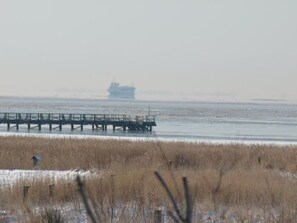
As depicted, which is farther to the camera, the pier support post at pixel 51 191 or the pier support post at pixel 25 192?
the pier support post at pixel 51 191

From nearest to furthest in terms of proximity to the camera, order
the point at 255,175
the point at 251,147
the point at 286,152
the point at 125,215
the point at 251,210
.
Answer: the point at 125,215
the point at 251,210
the point at 255,175
the point at 286,152
the point at 251,147

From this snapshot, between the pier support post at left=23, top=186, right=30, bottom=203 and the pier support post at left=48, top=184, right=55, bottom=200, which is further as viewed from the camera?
the pier support post at left=48, top=184, right=55, bottom=200

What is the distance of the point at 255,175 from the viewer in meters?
16.1

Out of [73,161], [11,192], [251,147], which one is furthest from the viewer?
[251,147]

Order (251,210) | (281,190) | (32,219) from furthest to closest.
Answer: (281,190) < (251,210) < (32,219)

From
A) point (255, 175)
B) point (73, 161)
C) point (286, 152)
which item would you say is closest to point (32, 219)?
point (255, 175)

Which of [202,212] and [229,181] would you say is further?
[229,181]

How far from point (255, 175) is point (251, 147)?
17140mm

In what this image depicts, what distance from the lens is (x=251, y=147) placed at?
33.1 m

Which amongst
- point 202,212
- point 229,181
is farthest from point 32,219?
point 229,181

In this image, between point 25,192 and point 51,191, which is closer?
point 25,192

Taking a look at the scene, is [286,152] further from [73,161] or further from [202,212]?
[202,212]

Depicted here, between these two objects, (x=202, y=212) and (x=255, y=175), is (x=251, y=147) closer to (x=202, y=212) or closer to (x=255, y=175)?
(x=255, y=175)

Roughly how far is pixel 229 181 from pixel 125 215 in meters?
4.41
